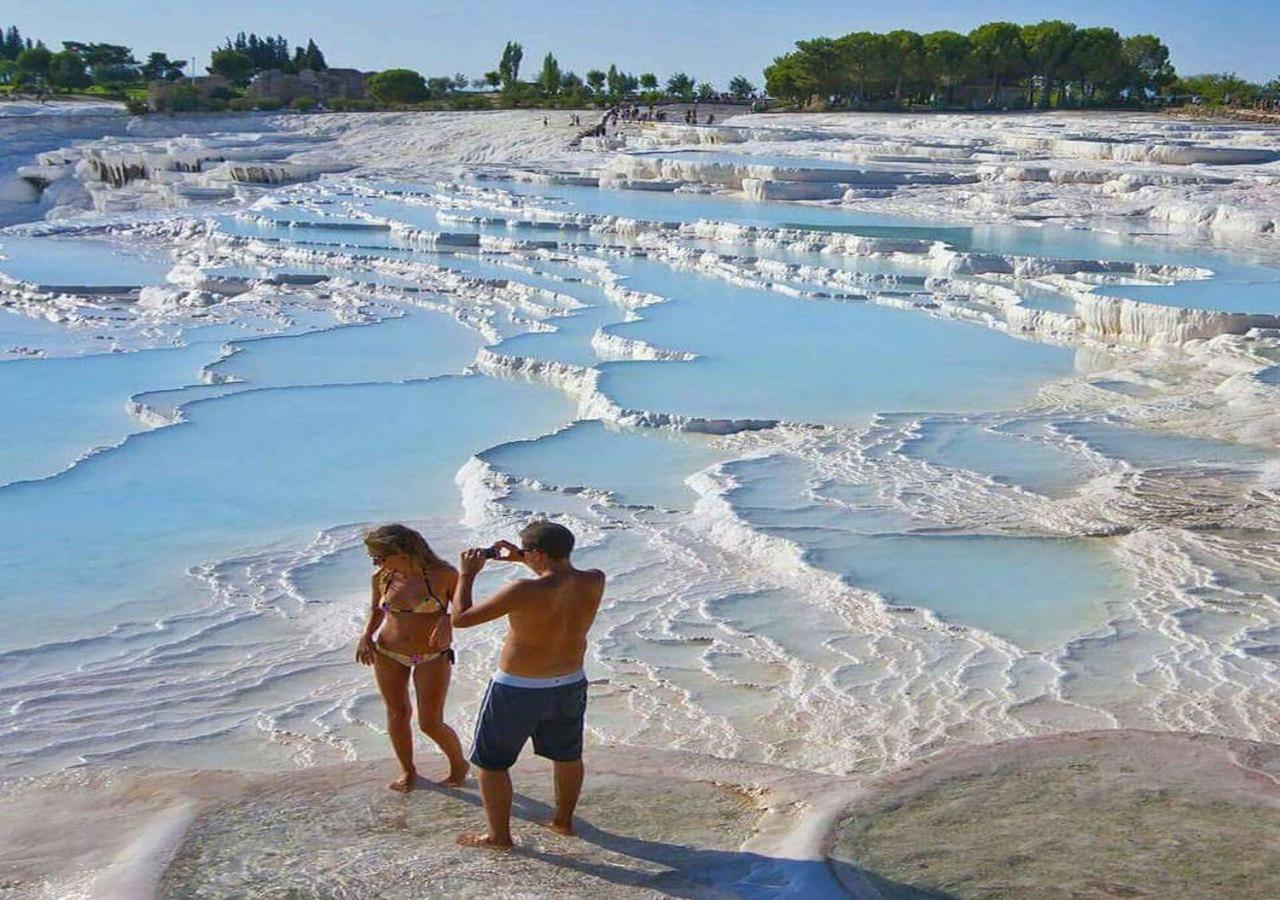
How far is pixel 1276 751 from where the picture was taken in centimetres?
336

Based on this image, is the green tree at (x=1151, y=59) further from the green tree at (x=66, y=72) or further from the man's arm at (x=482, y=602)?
the man's arm at (x=482, y=602)

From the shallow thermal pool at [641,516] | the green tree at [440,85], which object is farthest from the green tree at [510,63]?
the shallow thermal pool at [641,516]

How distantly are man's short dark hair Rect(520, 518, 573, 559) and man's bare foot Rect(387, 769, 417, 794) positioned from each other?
69 cm

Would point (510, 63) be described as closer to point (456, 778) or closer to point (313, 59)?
point (313, 59)

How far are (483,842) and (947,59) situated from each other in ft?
143

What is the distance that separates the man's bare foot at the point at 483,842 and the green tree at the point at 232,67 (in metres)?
51.0

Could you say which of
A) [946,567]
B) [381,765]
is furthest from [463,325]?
[381,765]

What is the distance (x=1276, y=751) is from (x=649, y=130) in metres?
30.7

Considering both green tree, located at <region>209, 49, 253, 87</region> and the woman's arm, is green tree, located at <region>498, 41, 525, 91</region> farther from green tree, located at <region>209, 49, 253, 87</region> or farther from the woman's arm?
the woman's arm

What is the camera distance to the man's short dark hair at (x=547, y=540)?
8.93ft

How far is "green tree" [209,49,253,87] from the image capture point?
5122cm

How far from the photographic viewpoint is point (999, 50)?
43.9 meters

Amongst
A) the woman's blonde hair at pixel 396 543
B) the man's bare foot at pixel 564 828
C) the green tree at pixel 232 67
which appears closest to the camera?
the man's bare foot at pixel 564 828

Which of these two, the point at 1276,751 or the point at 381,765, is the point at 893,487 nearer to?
the point at 1276,751
